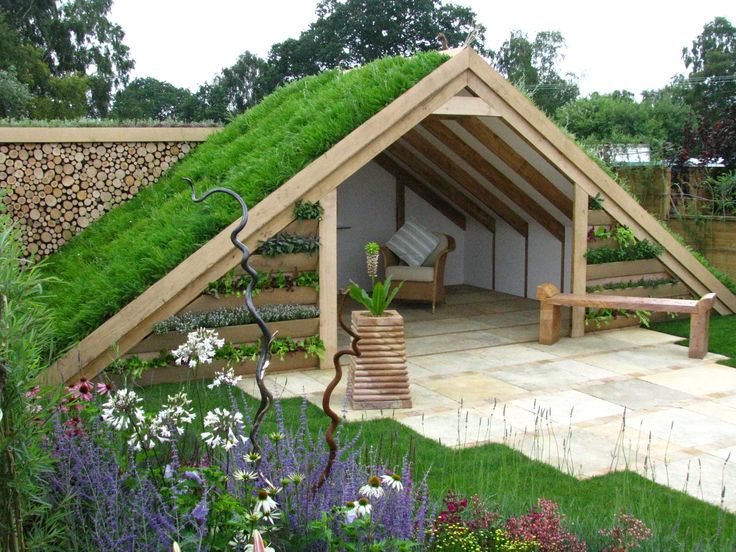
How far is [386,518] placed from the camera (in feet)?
8.80

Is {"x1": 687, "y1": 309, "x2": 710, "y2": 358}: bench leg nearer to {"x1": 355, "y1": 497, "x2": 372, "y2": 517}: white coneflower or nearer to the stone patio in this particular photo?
the stone patio

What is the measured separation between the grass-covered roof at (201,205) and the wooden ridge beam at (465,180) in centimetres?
113

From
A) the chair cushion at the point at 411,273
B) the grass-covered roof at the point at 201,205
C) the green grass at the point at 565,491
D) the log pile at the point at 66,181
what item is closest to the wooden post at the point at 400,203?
the chair cushion at the point at 411,273

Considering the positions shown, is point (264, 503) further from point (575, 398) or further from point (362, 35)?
point (362, 35)

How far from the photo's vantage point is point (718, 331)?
7.59 meters

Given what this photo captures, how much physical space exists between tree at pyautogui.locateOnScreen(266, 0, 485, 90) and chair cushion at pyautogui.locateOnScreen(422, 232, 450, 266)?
27.4 meters

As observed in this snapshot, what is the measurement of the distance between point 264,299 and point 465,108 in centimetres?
226

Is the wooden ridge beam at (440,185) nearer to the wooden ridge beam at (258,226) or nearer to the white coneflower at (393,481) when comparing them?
the wooden ridge beam at (258,226)

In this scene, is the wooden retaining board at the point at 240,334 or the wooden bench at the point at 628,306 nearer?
the wooden retaining board at the point at 240,334

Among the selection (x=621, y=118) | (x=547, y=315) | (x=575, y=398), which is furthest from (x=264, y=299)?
(x=621, y=118)

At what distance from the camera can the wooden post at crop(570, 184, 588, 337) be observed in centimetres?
733

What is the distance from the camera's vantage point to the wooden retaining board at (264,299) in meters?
5.88

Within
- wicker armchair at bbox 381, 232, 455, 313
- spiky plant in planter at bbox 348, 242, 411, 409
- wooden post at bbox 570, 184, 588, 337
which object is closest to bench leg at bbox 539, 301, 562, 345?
wooden post at bbox 570, 184, 588, 337

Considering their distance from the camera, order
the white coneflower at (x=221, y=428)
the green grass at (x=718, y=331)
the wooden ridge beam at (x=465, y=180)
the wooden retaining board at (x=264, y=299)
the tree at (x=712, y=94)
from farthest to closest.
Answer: the tree at (x=712, y=94) → the wooden ridge beam at (x=465, y=180) → the green grass at (x=718, y=331) → the wooden retaining board at (x=264, y=299) → the white coneflower at (x=221, y=428)
